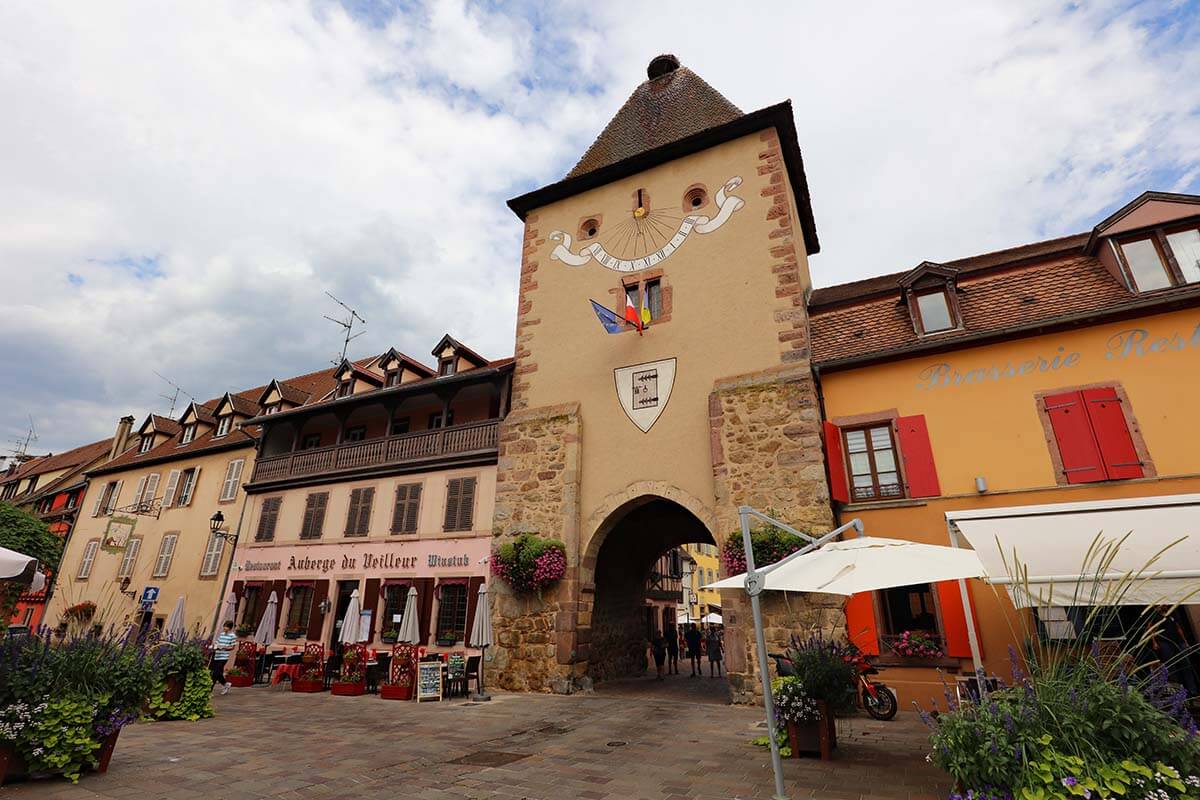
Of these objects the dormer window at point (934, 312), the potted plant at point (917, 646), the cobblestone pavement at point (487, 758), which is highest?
the dormer window at point (934, 312)

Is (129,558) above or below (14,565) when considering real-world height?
above

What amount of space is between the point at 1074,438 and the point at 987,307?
280 centimetres

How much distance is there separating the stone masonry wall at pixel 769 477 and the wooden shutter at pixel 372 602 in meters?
8.63

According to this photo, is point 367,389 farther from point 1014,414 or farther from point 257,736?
point 1014,414

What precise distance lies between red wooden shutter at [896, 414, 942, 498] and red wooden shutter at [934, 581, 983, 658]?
1.50 metres

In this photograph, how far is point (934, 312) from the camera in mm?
11148

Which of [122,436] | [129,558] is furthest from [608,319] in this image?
[122,436]

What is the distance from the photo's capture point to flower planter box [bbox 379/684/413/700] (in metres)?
11.2

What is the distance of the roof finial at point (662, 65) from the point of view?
751 inches

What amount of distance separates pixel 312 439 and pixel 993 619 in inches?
714

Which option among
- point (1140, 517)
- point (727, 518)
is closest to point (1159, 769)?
point (1140, 517)

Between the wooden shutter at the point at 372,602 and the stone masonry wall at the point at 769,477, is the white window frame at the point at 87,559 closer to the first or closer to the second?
the wooden shutter at the point at 372,602

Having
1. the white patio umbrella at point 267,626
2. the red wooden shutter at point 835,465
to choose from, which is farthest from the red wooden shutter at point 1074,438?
the white patio umbrella at point 267,626

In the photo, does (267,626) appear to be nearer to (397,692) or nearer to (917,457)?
(397,692)
